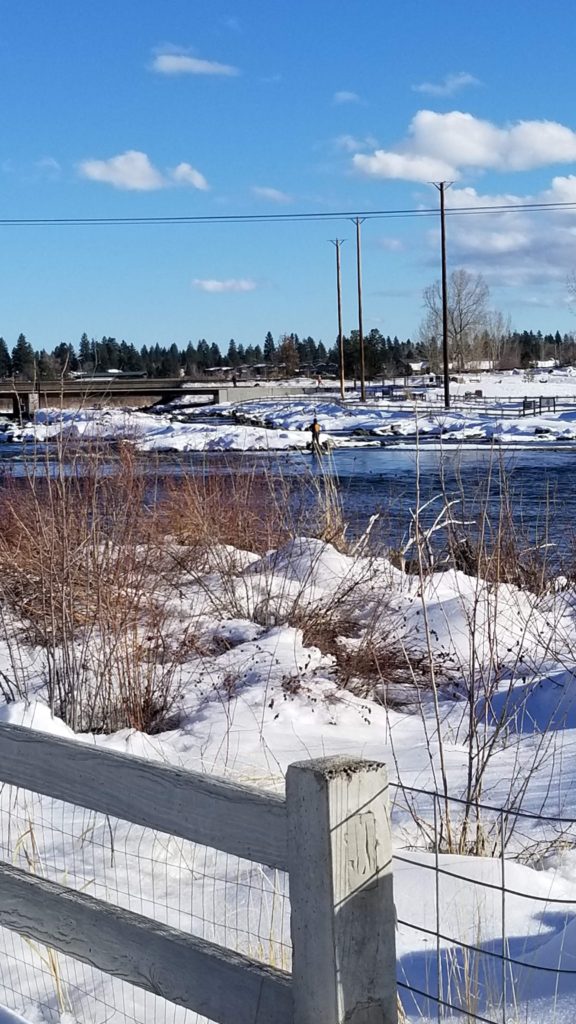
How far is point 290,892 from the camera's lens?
2.11m

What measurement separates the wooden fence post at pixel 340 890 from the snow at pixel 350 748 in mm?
342

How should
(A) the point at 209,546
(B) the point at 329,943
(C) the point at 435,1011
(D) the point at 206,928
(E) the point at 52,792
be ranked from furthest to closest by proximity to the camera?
(A) the point at 209,546 → (D) the point at 206,928 → (C) the point at 435,1011 → (E) the point at 52,792 → (B) the point at 329,943

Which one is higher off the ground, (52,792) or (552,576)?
(52,792)

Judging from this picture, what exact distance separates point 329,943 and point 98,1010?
1646 mm

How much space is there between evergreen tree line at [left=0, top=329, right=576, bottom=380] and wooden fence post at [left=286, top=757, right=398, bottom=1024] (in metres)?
84.0

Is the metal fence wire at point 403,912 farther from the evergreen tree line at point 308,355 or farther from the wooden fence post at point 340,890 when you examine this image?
the evergreen tree line at point 308,355

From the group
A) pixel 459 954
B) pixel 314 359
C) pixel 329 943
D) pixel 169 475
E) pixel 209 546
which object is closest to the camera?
pixel 329 943

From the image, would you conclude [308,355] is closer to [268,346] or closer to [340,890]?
[268,346]

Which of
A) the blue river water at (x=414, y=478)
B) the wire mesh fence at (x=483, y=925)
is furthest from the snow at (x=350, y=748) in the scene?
the blue river water at (x=414, y=478)

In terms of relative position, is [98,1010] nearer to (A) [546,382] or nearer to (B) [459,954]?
(B) [459,954]

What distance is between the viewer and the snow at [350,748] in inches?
136

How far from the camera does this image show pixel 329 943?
204 cm

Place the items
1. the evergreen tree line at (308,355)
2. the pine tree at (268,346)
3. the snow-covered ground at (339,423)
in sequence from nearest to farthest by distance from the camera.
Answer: the snow-covered ground at (339,423) < the evergreen tree line at (308,355) < the pine tree at (268,346)

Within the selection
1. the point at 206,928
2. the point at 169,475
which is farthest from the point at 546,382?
the point at 206,928
